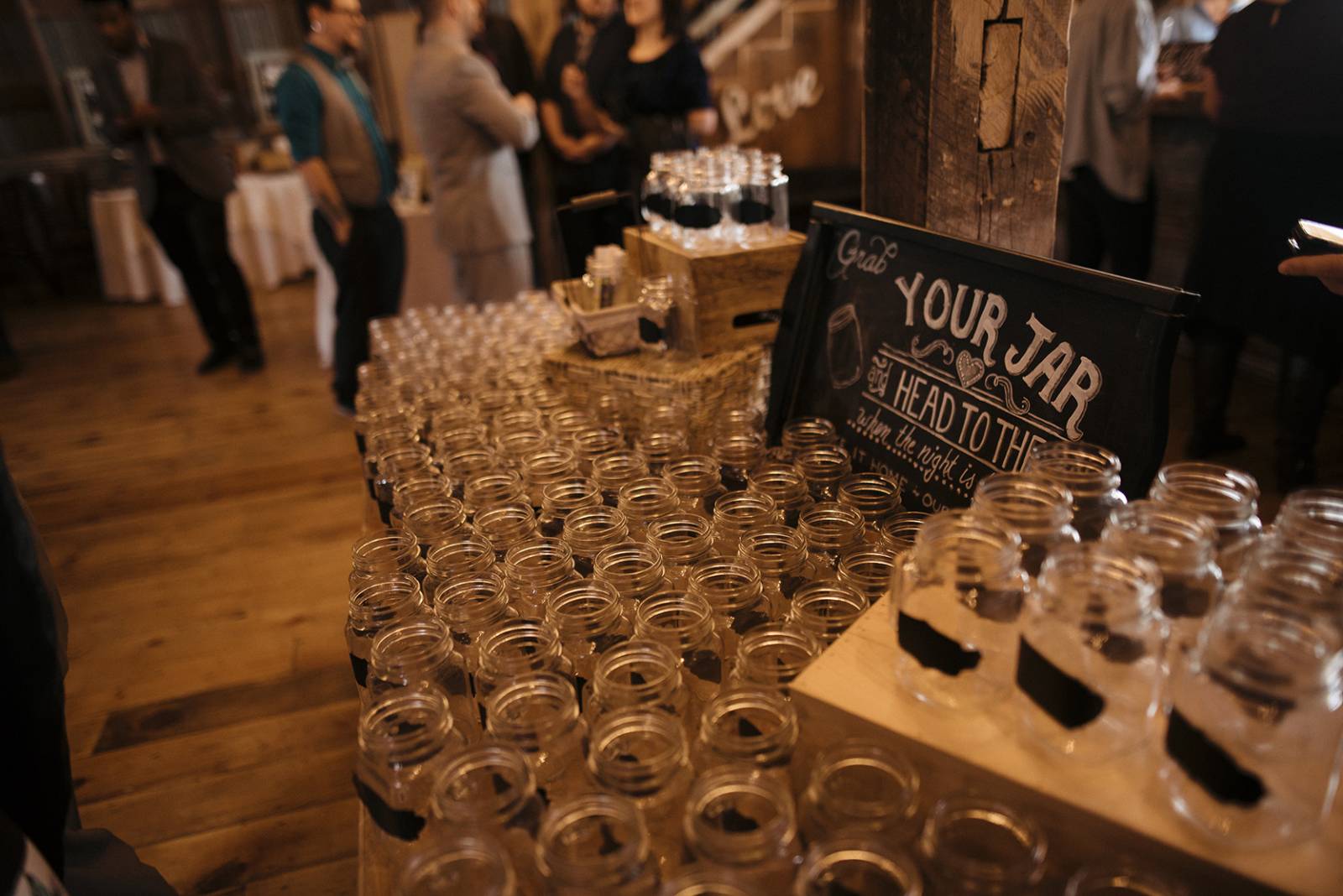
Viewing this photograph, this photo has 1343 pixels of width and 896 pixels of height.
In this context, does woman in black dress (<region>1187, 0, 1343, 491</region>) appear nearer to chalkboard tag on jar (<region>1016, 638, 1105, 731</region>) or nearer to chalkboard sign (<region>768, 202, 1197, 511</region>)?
chalkboard sign (<region>768, 202, 1197, 511</region>)


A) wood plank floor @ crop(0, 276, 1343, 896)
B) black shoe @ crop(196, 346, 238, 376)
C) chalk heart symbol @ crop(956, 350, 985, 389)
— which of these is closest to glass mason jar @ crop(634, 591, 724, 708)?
chalk heart symbol @ crop(956, 350, 985, 389)

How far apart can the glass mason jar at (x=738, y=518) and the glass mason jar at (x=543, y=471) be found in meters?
0.34

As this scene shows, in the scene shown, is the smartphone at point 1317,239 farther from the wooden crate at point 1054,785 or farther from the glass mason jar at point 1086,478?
the wooden crate at point 1054,785

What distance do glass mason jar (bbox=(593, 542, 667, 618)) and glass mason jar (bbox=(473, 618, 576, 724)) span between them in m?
0.11

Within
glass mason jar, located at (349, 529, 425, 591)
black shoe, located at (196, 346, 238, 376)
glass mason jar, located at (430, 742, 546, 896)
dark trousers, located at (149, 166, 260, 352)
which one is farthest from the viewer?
black shoe, located at (196, 346, 238, 376)

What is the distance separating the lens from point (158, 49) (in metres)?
4.38

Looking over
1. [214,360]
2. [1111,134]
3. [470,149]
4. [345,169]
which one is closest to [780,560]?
[470,149]

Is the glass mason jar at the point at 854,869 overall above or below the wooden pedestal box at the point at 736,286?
below

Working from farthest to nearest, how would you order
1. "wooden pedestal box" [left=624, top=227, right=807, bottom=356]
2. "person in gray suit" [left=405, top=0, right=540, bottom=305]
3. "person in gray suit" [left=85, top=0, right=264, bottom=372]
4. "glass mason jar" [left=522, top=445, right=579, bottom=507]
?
"person in gray suit" [left=85, top=0, right=264, bottom=372] → "person in gray suit" [left=405, top=0, right=540, bottom=305] → "wooden pedestal box" [left=624, top=227, right=807, bottom=356] → "glass mason jar" [left=522, top=445, right=579, bottom=507]

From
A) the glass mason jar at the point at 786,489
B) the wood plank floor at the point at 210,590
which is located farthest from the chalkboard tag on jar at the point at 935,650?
the wood plank floor at the point at 210,590

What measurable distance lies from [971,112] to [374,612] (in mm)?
1256

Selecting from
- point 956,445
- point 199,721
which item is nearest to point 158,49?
point 199,721

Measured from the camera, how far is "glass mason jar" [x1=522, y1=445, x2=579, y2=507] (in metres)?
1.49

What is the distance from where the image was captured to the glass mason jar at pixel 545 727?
0.89 meters
